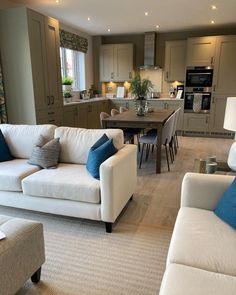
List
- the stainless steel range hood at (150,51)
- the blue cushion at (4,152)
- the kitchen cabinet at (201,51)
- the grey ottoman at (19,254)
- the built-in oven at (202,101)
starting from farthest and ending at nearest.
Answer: the stainless steel range hood at (150,51)
the built-in oven at (202,101)
the kitchen cabinet at (201,51)
the blue cushion at (4,152)
the grey ottoman at (19,254)

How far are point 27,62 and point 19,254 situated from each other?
3142 millimetres

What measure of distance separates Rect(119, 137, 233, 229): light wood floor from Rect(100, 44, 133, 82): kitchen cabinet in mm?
3041

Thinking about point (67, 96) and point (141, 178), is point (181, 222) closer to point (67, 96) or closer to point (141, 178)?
point (141, 178)

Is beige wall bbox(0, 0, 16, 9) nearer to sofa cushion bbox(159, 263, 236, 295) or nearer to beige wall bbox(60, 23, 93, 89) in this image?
beige wall bbox(60, 23, 93, 89)

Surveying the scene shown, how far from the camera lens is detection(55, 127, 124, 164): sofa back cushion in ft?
8.95

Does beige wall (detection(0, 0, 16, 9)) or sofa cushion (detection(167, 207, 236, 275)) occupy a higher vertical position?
beige wall (detection(0, 0, 16, 9))

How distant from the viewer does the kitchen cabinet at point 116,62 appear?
273 inches

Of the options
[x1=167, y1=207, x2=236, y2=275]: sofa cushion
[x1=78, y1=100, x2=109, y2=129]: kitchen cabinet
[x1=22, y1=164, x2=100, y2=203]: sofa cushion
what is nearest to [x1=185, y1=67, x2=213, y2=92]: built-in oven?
[x1=78, y1=100, x2=109, y2=129]: kitchen cabinet

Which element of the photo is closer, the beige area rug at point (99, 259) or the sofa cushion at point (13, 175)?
the beige area rug at point (99, 259)

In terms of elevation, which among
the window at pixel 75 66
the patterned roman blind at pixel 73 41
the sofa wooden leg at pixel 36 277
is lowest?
the sofa wooden leg at pixel 36 277

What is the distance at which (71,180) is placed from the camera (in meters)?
2.28

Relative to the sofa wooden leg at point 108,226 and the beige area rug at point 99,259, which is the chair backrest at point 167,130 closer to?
the beige area rug at point 99,259

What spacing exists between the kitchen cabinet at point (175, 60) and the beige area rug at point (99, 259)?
207 inches

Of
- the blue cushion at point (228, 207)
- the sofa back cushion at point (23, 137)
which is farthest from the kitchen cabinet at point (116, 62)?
the blue cushion at point (228, 207)
